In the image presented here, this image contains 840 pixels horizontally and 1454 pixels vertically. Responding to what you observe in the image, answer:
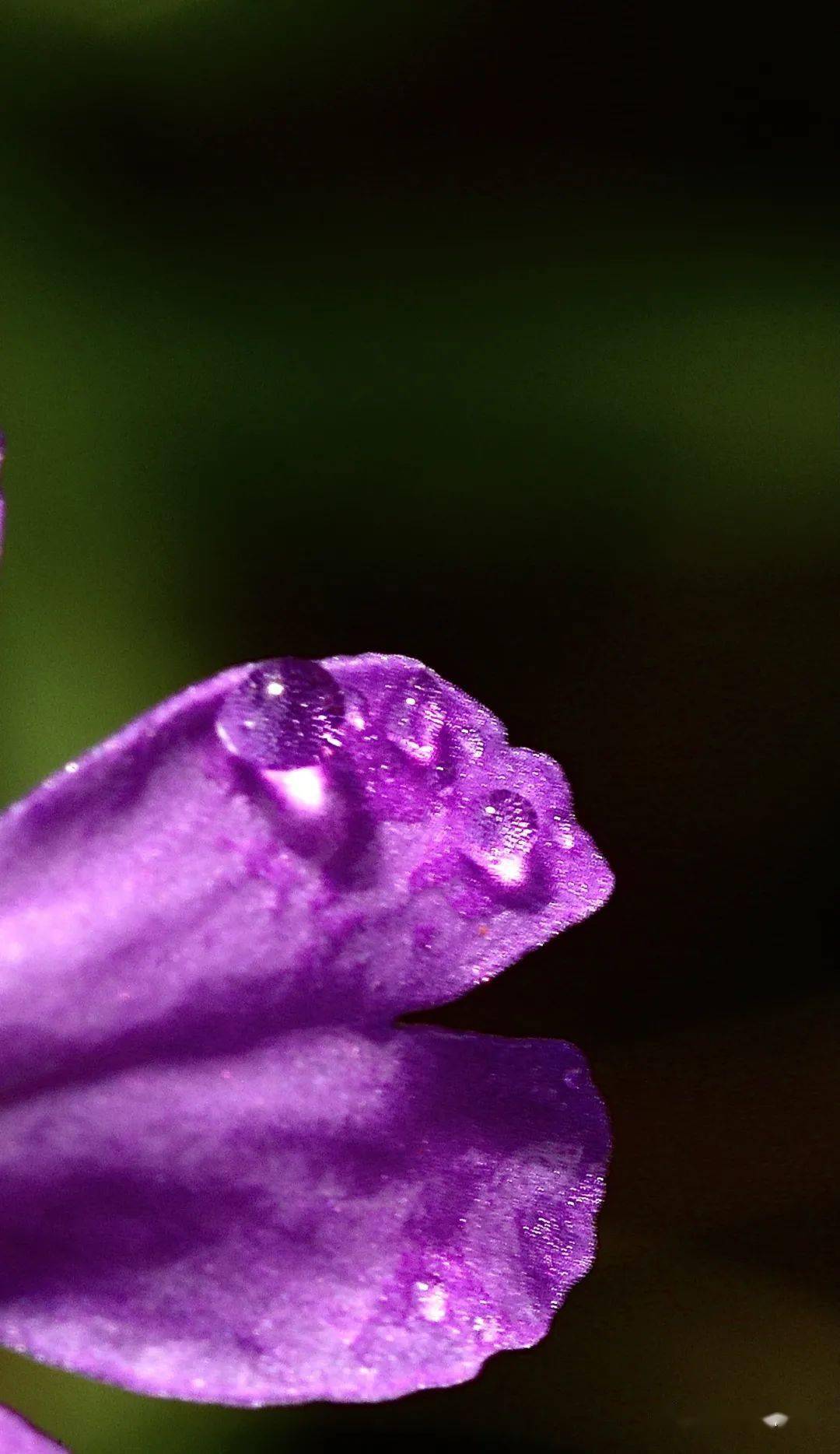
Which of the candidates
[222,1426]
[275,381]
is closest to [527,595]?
[275,381]

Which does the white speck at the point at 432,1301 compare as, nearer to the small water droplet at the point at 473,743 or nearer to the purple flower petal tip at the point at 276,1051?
the purple flower petal tip at the point at 276,1051

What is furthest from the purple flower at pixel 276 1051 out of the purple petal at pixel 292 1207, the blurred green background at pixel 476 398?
the blurred green background at pixel 476 398

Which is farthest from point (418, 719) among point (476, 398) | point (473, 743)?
point (476, 398)

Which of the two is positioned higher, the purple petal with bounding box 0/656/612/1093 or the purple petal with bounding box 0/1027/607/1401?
the purple petal with bounding box 0/656/612/1093

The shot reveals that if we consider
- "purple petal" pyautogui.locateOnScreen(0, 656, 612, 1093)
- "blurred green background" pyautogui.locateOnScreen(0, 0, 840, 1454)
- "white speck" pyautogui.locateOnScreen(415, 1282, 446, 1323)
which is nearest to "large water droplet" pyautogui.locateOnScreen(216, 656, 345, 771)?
"purple petal" pyautogui.locateOnScreen(0, 656, 612, 1093)

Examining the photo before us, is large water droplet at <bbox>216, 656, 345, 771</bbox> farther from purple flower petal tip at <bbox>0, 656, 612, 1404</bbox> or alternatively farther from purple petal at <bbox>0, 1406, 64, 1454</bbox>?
purple petal at <bbox>0, 1406, 64, 1454</bbox>

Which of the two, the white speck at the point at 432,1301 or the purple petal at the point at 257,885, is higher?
the purple petal at the point at 257,885

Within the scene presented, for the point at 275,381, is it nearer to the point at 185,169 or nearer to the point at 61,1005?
the point at 185,169
